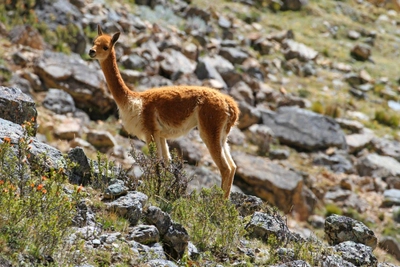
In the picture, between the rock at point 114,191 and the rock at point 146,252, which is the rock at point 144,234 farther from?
the rock at point 114,191

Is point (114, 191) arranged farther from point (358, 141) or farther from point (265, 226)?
point (358, 141)

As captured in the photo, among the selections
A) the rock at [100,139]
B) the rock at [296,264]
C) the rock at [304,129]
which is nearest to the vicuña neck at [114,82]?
the rock at [296,264]

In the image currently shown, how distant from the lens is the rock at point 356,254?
20.7 feet

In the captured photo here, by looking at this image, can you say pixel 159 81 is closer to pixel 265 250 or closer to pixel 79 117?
pixel 79 117

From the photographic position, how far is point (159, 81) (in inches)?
737

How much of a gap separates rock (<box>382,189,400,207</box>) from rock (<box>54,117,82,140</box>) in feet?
30.9

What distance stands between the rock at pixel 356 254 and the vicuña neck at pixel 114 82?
424 cm

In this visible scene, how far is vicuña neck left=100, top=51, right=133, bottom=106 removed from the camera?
9.25 metres

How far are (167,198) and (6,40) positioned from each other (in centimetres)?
1224

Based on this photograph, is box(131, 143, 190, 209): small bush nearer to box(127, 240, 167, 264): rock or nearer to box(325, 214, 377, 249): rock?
box(127, 240, 167, 264): rock

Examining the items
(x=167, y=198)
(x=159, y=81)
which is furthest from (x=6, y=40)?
(x=167, y=198)

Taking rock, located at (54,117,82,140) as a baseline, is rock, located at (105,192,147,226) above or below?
above

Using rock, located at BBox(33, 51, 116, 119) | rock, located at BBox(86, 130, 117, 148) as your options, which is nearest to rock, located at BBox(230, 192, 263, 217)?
rock, located at BBox(86, 130, 117, 148)

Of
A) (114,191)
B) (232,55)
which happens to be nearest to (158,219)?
(114,191)
